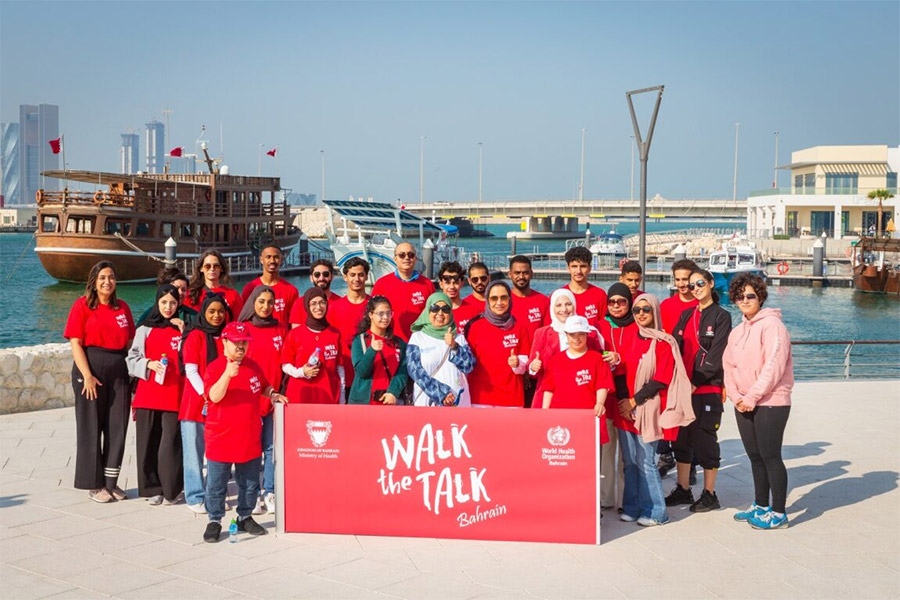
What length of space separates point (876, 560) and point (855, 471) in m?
2.53

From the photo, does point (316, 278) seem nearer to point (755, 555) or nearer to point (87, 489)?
point (87, 489)

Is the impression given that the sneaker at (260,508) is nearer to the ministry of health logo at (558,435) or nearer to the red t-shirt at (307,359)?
the red t-shirt at (307,359)

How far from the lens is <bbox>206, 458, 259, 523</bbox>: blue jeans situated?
6.19m

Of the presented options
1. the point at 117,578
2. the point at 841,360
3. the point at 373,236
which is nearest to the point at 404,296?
the point at 117,578

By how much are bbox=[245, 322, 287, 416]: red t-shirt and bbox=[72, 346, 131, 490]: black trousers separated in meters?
1.29

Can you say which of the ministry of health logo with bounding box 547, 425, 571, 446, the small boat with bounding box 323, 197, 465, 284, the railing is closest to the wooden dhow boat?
the small boat with bounding box 323, 197, 465, 284

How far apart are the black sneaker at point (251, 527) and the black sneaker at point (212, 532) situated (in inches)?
8.4

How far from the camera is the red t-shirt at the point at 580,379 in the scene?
20.8ft

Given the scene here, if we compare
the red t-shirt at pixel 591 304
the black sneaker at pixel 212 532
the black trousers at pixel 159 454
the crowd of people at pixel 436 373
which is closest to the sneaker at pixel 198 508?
the crowd of people at pixel 436 373

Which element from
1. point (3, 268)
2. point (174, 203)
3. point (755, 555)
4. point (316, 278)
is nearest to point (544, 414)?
point (755, 555)

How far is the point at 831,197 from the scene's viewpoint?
6400 centimetres

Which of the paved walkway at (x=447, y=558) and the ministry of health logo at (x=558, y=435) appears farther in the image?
the ministry of health logo at (x=558, y=435)

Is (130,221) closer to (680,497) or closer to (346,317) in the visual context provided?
(346,317)

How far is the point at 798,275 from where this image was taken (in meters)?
53.0
